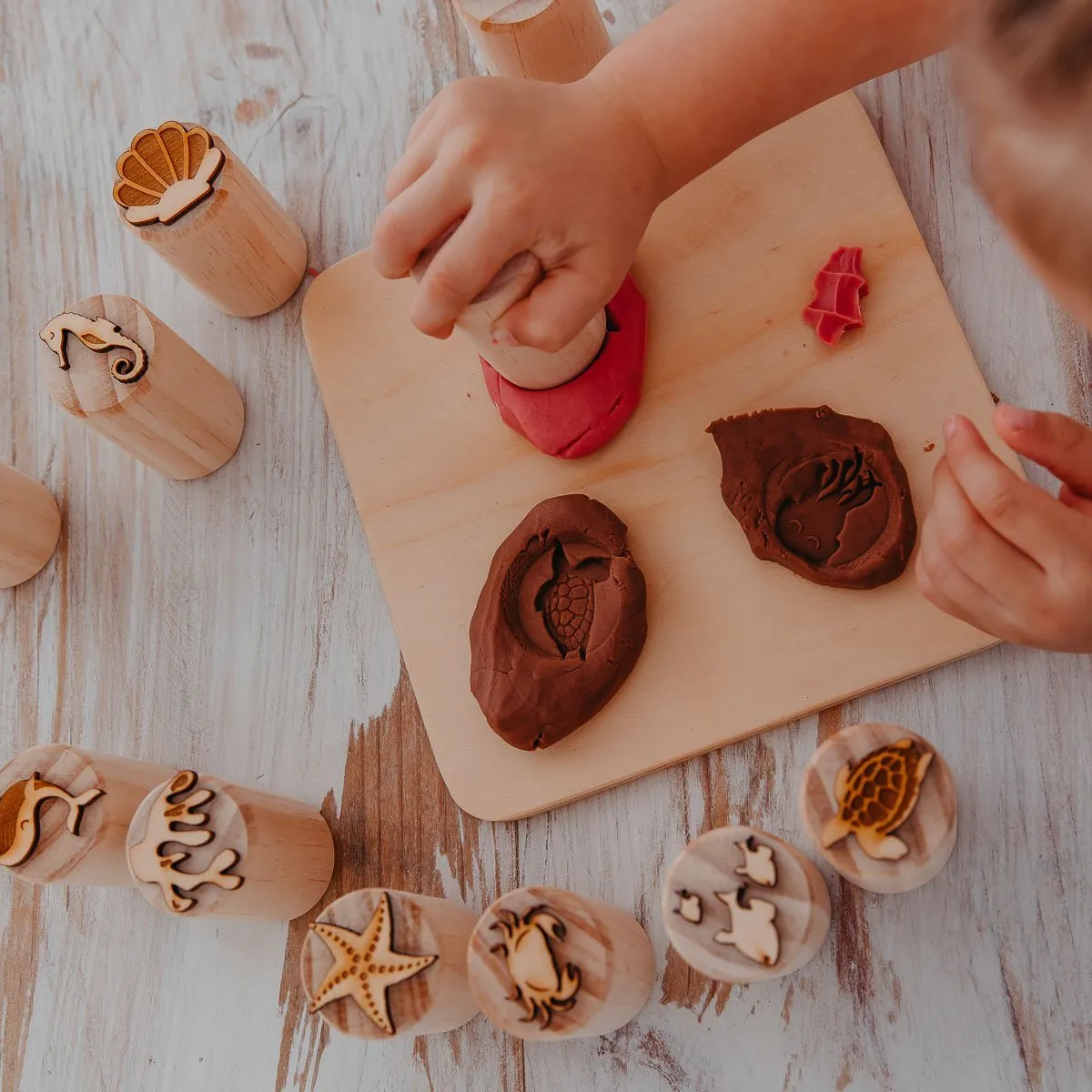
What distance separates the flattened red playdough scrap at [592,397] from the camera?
0.77 meters

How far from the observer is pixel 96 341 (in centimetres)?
78

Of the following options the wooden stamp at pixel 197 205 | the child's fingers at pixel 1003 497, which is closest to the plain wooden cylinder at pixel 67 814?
the wooden stamp at pixel 197 205

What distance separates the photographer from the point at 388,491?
0.84 meters

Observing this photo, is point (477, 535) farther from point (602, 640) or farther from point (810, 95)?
point (810, 95)

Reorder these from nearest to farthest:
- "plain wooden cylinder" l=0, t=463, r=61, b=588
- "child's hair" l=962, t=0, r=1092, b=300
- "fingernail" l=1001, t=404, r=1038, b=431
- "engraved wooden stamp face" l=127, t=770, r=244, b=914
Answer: "child's hair" l=962, t=0, r=1092, b=300
"fingernail" l=1001, t=404, r=1038, b=431
"engraved wooden stamp face" l=127, t=770, r=244, b=914
"plain wooden cylinder" l=0, t=463, r=61, b=588

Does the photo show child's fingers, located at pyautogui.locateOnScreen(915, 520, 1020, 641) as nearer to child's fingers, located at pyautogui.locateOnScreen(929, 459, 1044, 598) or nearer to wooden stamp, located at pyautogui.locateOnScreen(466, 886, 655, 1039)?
child's fingers, located at pyautogui.locateOnScreen(929, 459, 1044, 598)

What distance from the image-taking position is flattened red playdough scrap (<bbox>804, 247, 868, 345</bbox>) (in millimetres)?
778

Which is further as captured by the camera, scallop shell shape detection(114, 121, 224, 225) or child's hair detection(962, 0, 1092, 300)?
scallop shell shape detection(114, 121, 224, 225)

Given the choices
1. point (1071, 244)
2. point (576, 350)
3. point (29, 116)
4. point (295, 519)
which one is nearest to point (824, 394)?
point (576, 350)

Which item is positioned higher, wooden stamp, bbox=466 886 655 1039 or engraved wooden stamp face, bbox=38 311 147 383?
engraved wooden stamp face, bbox=38 311 147 383

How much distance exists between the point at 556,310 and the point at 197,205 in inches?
12.0

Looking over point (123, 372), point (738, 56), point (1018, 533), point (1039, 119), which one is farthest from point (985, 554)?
point (123, 372)

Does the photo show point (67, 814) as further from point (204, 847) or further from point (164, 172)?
point (164, 172)

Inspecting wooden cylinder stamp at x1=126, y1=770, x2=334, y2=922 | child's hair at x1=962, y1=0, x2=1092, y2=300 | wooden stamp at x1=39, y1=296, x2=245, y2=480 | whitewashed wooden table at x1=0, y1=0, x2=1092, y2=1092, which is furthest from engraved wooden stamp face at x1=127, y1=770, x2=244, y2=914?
child's hair at x1=962, y1=0, x2=1092, y2=300
